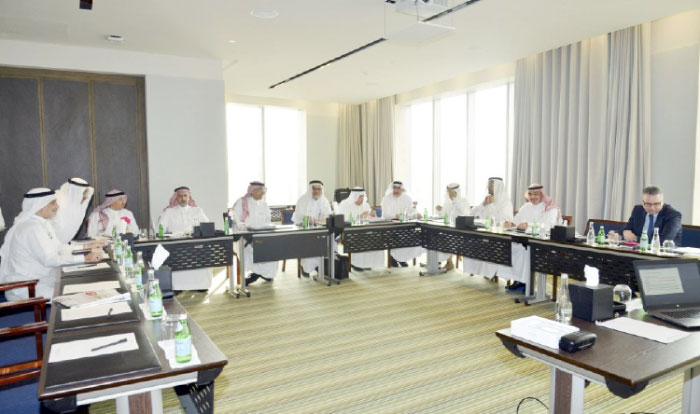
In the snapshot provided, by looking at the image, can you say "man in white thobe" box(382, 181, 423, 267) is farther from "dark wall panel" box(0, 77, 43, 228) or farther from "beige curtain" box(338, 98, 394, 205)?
"dark wall panel" box(0, 77, 43, 228)

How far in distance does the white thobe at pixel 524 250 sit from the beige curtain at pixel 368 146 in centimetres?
510

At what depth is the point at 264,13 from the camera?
4.91 m

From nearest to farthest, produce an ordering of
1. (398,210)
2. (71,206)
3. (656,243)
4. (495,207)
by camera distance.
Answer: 1. (656,243)
2. (71,206)
3. (495,207)
4. (398,210)

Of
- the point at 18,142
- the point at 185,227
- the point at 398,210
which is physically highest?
the point at 18,142

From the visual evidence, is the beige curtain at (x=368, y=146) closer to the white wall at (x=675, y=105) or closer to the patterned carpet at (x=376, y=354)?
the patterned carpet at (x=376, y=354)

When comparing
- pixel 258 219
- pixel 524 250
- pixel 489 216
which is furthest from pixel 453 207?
pixel 258 219

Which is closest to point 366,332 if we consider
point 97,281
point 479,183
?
point 97,281

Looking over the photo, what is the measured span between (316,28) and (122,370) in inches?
185

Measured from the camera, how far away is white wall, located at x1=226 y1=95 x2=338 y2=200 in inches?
459

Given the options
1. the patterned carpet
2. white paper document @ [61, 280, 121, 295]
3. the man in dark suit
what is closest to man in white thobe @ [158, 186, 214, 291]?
the patterned carpet

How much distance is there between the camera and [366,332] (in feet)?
14.0

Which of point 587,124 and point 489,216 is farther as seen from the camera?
point 489,216

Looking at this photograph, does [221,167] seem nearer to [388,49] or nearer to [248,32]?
[248,32]

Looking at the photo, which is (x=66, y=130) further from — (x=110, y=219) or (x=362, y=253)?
(x=362, y=253)
